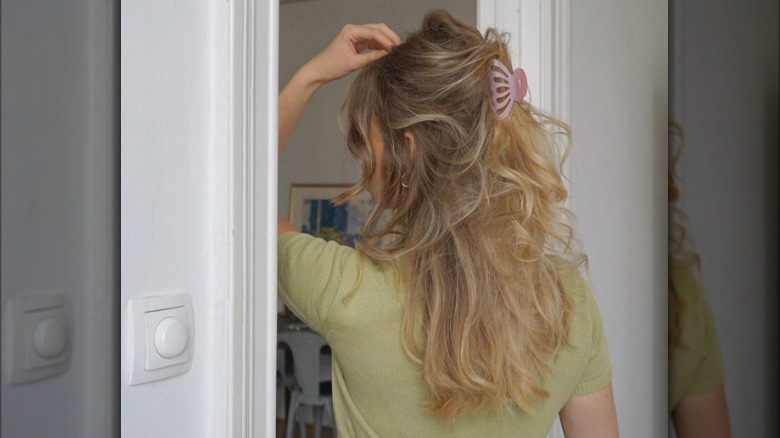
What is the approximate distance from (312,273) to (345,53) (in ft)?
1.47

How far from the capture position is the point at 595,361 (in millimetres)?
1152

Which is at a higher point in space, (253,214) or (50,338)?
(253,214)

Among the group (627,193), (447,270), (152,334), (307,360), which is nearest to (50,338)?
(152,334)

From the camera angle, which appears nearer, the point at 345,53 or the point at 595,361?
the point at 595,361

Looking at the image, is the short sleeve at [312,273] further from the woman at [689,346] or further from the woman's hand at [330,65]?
the woman at [689,346]

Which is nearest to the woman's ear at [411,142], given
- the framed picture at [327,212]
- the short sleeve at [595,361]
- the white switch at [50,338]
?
the short sleeve at [595,361]

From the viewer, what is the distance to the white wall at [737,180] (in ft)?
3.68

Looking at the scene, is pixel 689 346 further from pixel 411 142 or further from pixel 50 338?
pixel 50 338

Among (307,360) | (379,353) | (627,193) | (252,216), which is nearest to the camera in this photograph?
(252,216)

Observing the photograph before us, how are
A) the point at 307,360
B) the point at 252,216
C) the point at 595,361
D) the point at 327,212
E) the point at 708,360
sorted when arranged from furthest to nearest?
the point at 327,212 → the point at 307,360 → the point at 708,360 → the point at 595,361 → the point at 252,216

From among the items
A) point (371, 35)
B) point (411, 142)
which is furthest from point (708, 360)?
point (371, 35)

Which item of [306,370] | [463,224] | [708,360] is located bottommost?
[306,370]

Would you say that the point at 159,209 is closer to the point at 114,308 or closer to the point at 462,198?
the point at 114,308

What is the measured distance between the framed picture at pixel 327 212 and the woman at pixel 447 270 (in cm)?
350
